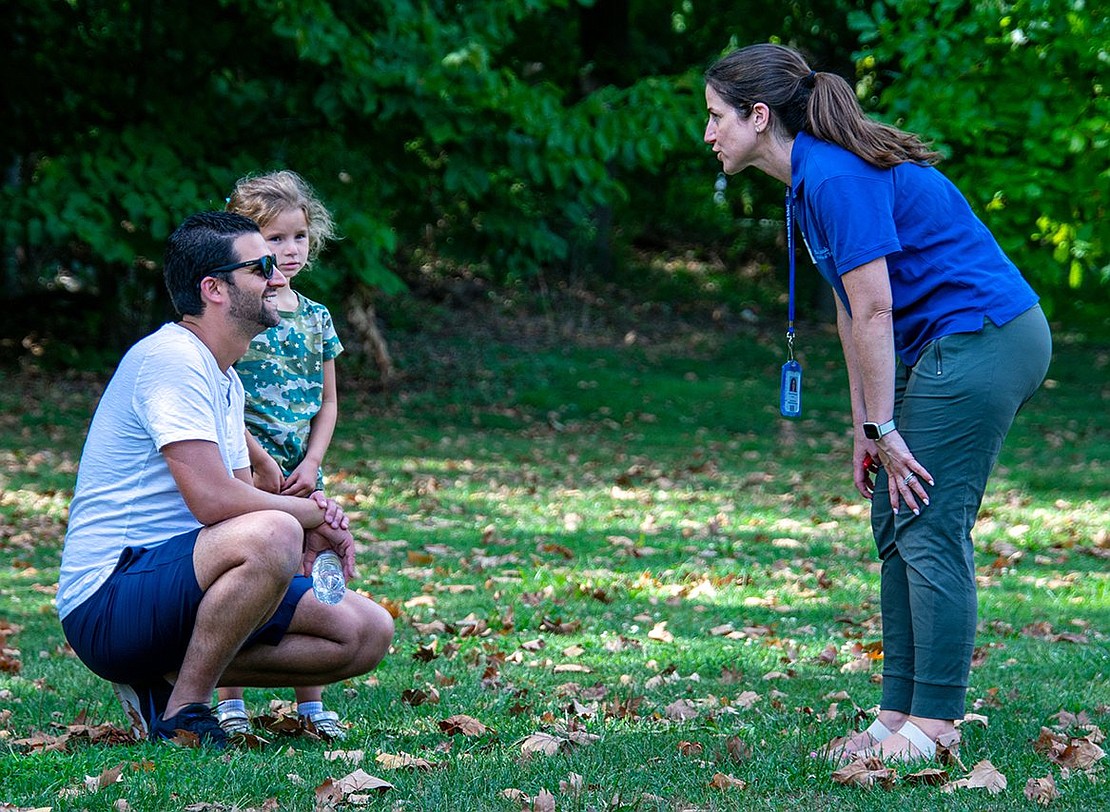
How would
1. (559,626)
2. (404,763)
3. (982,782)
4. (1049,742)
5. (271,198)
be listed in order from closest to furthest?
(982,782), (404,763), (1049,742), (271,198), (559,626)

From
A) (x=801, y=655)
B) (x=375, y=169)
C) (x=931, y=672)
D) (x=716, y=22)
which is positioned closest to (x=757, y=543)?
(x=801, y=655)

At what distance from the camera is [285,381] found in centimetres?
475

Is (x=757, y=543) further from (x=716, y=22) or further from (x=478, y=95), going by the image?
(x=716, y=22)

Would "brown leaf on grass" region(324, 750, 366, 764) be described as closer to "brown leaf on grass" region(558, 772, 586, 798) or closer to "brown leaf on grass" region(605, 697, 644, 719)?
"brown leaf on grass" region(558, 772, 586, 798)

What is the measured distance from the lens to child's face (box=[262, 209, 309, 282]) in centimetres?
457

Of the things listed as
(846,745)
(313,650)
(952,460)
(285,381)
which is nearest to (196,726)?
(313,650)

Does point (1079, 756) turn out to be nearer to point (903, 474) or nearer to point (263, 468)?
point (903, 474)

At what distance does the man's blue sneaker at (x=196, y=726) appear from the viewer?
3.86 meters

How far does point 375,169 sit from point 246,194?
420 inches

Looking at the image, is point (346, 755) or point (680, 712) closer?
point (346, 755)

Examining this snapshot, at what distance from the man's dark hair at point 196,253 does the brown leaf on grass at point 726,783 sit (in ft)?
6.74

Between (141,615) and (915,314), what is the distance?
2409 mm

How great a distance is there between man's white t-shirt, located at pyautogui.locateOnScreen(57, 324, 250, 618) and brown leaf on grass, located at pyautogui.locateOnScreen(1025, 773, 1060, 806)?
2375 mm

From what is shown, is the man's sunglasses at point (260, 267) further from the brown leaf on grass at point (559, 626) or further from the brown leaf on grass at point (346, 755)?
the brown leaf on grass at point (559, 626)
